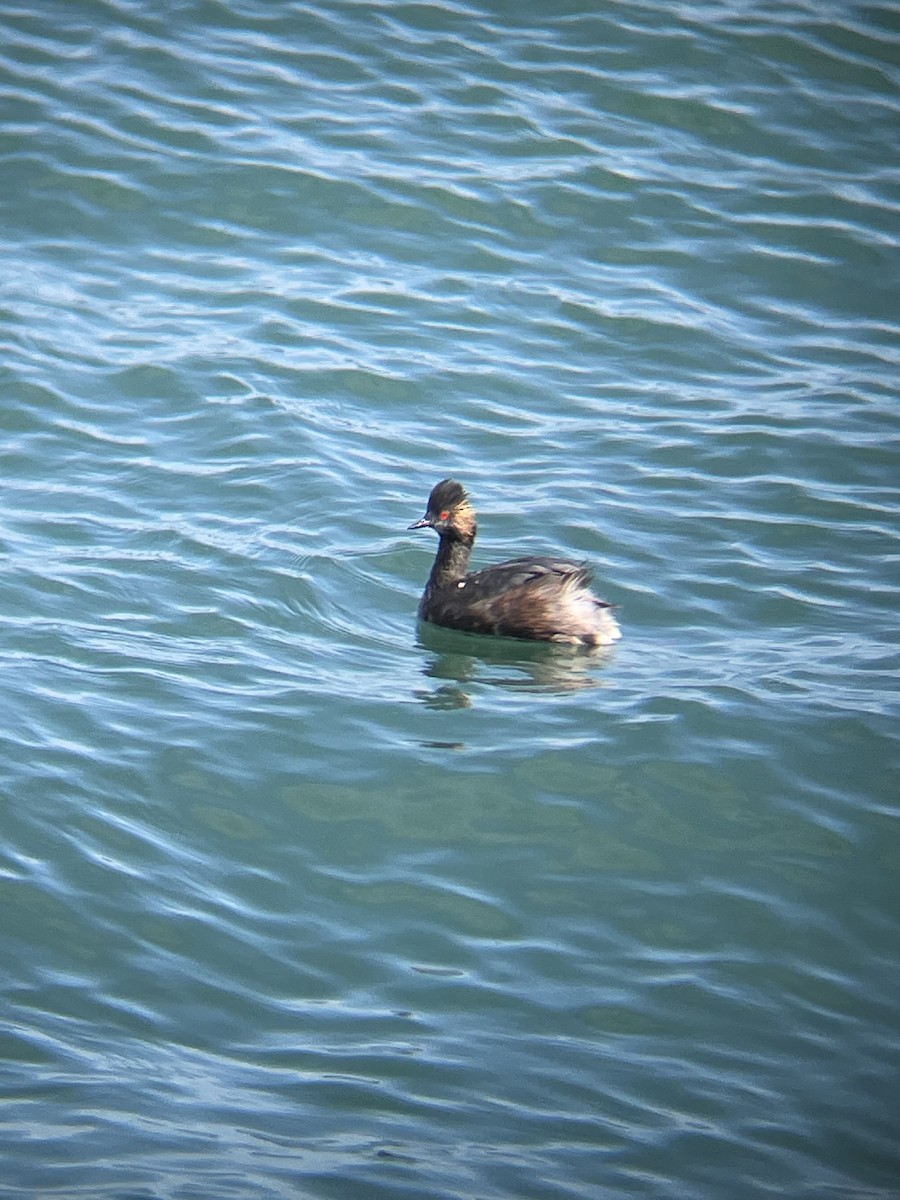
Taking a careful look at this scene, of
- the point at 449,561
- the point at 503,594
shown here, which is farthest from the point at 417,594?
the point at 503,594

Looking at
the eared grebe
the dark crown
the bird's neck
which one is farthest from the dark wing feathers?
the dark crown

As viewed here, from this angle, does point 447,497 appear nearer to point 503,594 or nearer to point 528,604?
point 503,594

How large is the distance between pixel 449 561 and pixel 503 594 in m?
0.49

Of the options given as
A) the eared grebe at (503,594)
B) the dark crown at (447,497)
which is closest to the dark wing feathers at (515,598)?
the eared grebe at (503,594)

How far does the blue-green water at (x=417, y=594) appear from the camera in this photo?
499 centimetres

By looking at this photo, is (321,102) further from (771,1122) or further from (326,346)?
(771,1122)

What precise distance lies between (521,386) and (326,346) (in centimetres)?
143

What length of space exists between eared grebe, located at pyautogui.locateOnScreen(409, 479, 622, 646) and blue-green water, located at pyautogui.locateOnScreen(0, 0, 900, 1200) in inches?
6.8

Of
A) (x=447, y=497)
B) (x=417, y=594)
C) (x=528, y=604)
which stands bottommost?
(x=417, y=594)

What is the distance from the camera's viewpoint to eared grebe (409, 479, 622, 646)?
8.34 meters

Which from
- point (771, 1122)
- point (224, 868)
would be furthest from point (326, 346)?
point (771, 1122)

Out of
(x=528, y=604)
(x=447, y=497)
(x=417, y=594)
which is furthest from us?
(x=417, y=594)

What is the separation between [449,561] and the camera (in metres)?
8.98

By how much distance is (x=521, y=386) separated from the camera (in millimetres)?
11188
